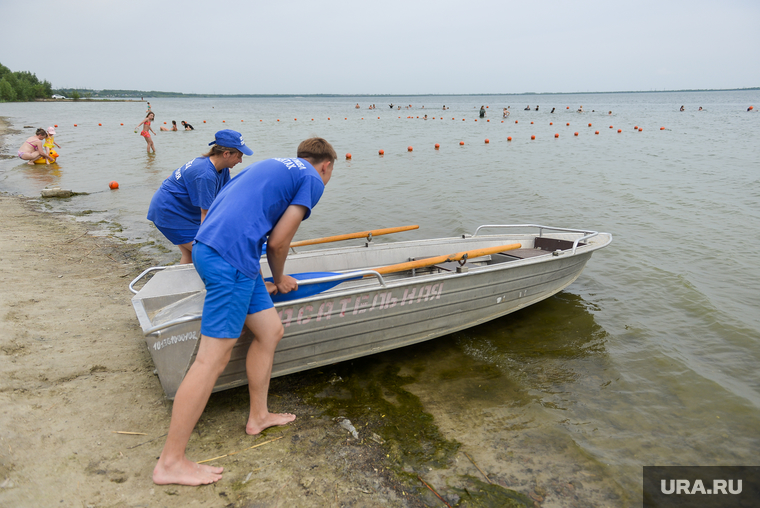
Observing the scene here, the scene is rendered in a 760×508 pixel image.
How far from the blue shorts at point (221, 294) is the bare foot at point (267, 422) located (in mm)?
793

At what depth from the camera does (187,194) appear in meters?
4.07

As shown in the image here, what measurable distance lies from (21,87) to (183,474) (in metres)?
94.6

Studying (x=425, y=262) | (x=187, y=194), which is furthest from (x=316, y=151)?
(x=187, y=194)

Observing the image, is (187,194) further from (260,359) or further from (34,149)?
(34,149)

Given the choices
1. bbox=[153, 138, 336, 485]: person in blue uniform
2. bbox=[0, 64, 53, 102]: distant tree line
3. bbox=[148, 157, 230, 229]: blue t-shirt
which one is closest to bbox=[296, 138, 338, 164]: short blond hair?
bbox=[153, 138, 336, 485]: person in blue uniform

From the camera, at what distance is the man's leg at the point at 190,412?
2330 millimetres

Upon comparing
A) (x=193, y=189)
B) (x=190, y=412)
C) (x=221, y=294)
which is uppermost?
(x=193, y=189)

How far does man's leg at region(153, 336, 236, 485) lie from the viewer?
A: 2330 mm

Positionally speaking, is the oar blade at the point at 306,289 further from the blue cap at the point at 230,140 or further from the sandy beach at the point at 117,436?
the blue cap at the point at 230,140

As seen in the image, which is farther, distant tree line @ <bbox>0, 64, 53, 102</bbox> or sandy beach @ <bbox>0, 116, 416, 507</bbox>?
distant tree line @ <bbox>0, 64, 53, 102</bbox>

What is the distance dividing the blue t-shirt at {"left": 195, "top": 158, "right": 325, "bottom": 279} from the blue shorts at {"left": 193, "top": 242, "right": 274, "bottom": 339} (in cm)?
5

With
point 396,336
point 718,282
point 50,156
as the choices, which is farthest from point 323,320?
point 50,156

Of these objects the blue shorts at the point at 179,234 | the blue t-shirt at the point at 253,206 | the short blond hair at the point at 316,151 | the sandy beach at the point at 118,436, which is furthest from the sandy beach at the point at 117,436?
the short blond hair at the point at 316,151

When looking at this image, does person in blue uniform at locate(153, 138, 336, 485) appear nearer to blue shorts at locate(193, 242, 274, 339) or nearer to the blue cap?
blue shorts at locate(193, 242, 274, 339)
